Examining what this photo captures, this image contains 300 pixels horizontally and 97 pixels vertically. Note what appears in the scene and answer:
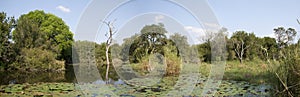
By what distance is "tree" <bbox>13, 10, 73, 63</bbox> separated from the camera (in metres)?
16.6

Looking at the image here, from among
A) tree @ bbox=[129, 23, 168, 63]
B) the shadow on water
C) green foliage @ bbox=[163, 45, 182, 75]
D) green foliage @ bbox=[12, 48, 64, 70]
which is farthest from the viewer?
green foliage @ bbox=[12, 48, 64, 70]

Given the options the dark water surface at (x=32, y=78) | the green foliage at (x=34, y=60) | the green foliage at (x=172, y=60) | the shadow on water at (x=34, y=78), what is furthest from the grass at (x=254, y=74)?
the green foliage at (x=34, y=60)

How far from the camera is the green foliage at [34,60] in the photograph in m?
15.7

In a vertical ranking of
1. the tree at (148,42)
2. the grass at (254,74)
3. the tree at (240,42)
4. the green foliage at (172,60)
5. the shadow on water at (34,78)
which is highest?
the tree at (240,42)

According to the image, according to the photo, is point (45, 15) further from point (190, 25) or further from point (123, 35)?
point (190, 25)

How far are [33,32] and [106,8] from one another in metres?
14.4

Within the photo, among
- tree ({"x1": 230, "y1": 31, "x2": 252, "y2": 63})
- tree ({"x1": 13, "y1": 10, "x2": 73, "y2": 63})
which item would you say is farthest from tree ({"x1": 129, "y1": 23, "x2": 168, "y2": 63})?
tree ({"x1": 230, "y1": 31, "x2": 252, "y2": 63})

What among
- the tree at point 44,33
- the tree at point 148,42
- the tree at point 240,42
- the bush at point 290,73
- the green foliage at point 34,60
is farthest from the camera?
the tree at point 240,42

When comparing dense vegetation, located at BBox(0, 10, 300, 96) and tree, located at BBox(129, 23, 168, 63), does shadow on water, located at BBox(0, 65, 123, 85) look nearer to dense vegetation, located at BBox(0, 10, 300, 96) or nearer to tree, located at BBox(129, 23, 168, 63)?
dense vegetation, located at BBox(0, 10, 300, 96)

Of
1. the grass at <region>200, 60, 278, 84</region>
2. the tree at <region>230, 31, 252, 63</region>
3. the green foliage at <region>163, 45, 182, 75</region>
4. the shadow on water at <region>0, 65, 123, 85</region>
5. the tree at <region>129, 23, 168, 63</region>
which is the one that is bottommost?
the grass at <region>200, 60, 278, 84</region>

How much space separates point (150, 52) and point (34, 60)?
944 cm

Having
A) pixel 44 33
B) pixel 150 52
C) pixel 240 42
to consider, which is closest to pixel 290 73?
pixel 150 52

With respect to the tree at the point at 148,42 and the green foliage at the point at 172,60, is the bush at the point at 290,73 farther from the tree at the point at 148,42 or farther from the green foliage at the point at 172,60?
the green foliage at the point at 172,60

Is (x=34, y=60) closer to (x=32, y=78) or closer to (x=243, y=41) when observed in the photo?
(x=32, y=78)
